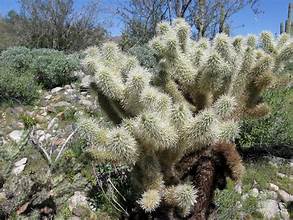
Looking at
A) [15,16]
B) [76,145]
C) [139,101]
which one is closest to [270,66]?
[139,101]

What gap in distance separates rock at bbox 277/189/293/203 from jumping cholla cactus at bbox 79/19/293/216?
1198 mm

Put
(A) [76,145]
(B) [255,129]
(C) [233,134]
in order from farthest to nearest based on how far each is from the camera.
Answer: (B) [255,129]
(A) [76,145]
(C) [233,134]

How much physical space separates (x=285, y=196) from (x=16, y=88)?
3.96 metres

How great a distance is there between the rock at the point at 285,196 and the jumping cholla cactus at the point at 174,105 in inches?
47.2

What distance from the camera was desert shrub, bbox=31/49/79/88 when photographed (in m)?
6.56

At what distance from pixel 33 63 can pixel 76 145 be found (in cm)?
337

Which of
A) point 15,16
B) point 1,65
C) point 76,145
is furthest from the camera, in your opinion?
point 15,16

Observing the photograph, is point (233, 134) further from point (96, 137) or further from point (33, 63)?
point (33, 63)

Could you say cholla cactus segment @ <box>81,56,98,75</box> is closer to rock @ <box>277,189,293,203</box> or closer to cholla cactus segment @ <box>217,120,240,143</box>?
cholla cactus segment @ <box>217,120,240,143</box>

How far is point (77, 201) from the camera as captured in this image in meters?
3.15

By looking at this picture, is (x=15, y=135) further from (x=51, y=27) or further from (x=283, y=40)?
(x=51, y=27)

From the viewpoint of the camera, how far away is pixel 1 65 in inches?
261

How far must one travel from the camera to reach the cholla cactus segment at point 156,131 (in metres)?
2.11

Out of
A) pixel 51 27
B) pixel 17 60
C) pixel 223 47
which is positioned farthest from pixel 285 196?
pixel 51 27
